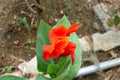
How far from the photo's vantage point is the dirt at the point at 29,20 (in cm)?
216

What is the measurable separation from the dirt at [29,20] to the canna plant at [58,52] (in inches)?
37.1

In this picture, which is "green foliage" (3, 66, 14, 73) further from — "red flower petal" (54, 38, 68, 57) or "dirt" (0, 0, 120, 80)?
"red flower petal" (54, 38, 68, 57)

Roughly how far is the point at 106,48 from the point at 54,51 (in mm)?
1196

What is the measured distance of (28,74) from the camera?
2066mm

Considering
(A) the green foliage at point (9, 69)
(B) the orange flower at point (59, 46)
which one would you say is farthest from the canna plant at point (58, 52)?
(A) the green foliage at point (9, 69)

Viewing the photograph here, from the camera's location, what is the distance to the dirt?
7.07ft

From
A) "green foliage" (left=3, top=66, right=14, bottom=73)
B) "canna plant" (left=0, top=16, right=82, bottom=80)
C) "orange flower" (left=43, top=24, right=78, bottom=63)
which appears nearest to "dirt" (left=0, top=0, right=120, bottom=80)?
"green foliage" (left=3, top=66, right=14, bottom=73)

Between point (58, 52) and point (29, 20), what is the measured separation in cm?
139

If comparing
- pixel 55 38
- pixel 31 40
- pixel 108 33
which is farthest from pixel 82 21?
pixel 55 38

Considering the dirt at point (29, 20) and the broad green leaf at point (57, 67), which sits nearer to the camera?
the broad green leaf at point (57, 67)

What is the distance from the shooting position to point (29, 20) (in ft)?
7.67

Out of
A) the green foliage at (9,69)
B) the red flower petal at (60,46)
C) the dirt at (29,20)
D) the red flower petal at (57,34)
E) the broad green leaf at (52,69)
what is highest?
the red flower petal at (57,34)

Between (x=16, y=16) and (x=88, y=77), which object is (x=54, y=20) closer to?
(x=16, y=16)

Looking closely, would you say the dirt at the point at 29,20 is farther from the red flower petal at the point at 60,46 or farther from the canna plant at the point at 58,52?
the red flower petal at the point at 60,46
